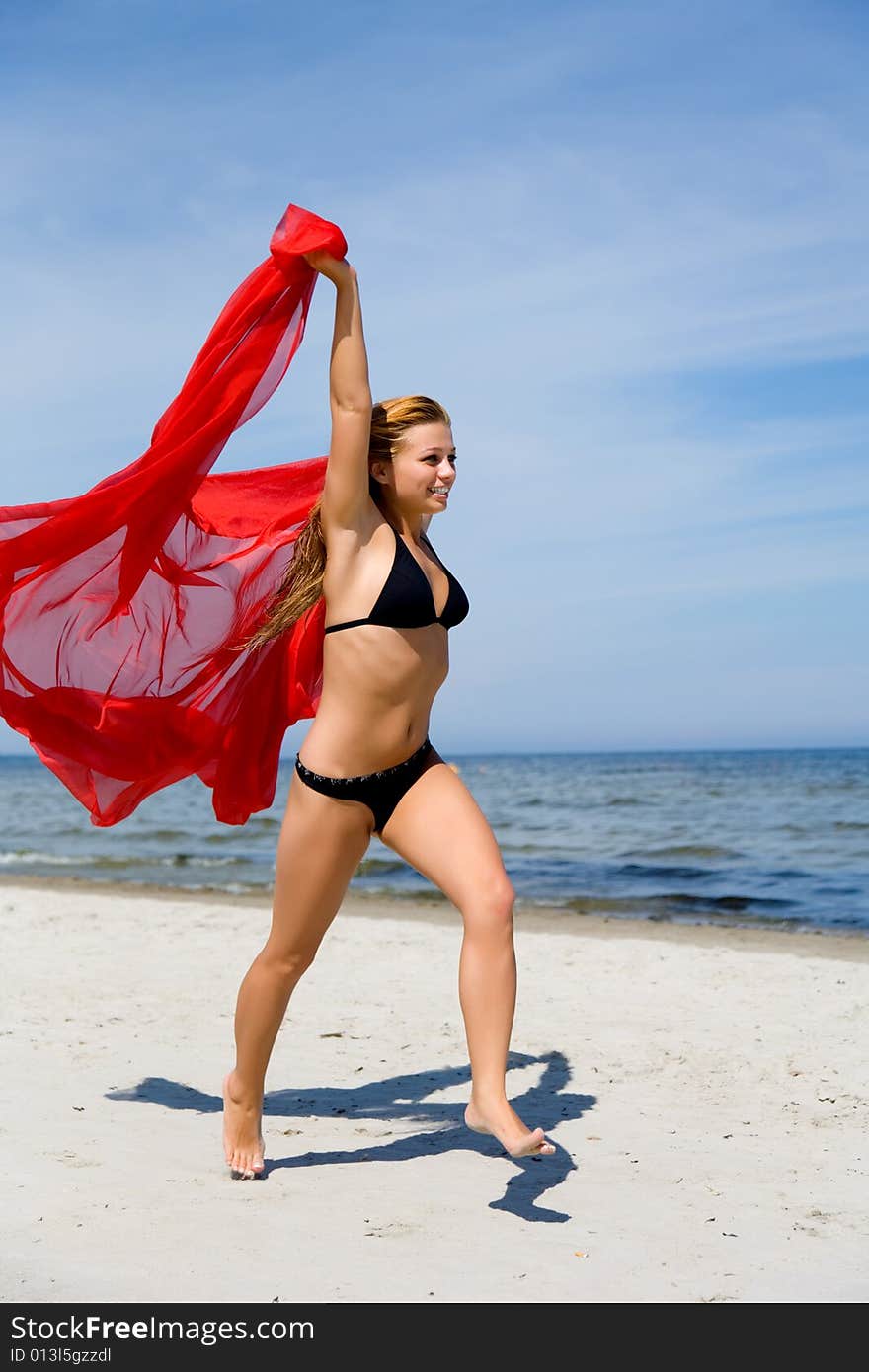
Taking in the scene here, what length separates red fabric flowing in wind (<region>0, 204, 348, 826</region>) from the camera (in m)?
4.81

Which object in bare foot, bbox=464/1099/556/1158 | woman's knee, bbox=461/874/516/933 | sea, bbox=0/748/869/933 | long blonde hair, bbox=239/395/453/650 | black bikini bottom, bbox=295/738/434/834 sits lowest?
sea, bbox=0/748/869/933

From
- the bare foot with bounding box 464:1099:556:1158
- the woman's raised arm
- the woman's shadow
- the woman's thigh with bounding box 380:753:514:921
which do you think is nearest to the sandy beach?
the woman's shadow

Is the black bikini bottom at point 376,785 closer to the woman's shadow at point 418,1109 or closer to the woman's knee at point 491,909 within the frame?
the woman's knee at point 491,909

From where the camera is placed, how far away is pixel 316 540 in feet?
14.9

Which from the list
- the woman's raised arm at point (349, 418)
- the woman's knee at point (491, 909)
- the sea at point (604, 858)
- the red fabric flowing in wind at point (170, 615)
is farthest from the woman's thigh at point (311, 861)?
the sea at point (604, 858)

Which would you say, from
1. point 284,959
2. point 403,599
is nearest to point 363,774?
point 403,599

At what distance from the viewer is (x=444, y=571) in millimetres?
4555

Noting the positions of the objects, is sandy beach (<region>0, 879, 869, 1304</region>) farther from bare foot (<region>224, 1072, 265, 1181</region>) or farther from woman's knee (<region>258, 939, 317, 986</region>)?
woman's knee (<region>258, 939, 317, 986</region>)

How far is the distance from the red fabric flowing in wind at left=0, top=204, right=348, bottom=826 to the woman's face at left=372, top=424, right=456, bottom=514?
0.62 m

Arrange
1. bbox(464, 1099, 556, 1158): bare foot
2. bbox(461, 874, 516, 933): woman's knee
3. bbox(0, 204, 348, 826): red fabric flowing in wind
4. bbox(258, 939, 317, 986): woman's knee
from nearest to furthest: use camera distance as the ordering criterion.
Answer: bbox(464, 1099, 556, 1158): bare foot → bbox(461, 874, 516, 933): woman's knee → bbox(258, 939, 317, 986): woman's knee → bbox(0, 204, 348, 826): red fabric flowing in wind
